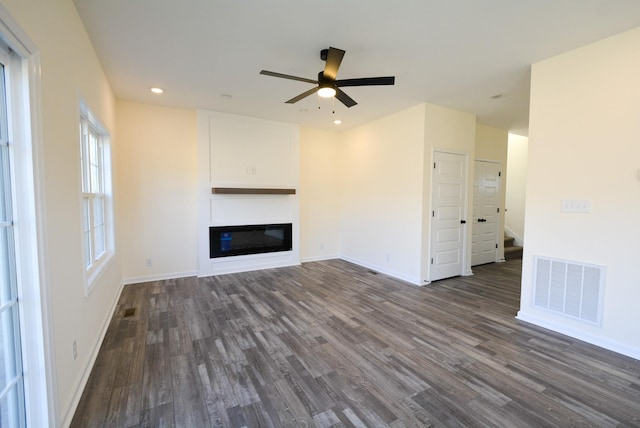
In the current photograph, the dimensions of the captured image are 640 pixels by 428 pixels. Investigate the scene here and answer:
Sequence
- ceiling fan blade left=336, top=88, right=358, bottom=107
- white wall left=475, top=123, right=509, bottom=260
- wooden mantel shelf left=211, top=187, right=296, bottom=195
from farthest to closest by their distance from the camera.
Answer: white wall left=475, top=123, right=509, bottom=260 < wooden mantel shelf left=211, top=187, right=296, bottom=195 < ceiling fan blade left=336, top=88, right=358, bottom=107

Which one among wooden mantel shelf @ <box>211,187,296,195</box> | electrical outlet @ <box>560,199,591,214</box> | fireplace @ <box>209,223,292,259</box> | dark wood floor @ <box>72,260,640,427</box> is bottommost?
dark wood floor @ <box>72,260,640,427</box>

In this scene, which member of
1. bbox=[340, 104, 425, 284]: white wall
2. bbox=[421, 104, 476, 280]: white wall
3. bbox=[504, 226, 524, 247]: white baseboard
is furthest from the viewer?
bbox=[504, 226, 524, 247]: white baseboard

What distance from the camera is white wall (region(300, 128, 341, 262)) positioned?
5883mm

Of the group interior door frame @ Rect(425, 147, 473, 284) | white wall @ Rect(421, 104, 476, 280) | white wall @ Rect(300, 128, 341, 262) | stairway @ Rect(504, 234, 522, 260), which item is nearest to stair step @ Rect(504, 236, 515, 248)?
stairway @ Rect(504, 234, 522, 260)

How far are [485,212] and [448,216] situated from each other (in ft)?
5.48

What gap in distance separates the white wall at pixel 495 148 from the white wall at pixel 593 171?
2.62 m

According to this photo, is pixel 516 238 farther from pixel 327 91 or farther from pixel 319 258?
pixel 327 91

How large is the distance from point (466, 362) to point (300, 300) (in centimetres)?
205

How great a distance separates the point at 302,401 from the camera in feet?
6.17

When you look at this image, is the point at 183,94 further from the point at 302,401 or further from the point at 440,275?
the point at 440,275

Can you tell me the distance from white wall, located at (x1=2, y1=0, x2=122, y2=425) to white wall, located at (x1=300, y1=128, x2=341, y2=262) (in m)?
3.86

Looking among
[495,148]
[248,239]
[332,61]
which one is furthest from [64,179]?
[495,148]

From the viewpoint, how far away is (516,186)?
23.7ft

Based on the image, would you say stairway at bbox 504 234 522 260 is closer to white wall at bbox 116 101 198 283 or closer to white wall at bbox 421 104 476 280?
white wall at bbox 421 104 476 280
